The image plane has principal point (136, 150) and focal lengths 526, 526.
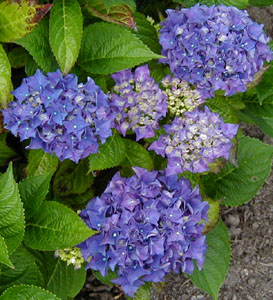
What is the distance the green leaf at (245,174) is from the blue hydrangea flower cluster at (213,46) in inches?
19.7

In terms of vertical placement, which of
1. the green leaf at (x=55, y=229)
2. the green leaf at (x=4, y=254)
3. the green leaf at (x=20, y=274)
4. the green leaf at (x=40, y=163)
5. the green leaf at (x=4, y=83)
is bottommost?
the green leaf at (x=20, y=274)

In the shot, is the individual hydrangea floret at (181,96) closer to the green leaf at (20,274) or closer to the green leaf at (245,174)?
the green leaf at (245,174)

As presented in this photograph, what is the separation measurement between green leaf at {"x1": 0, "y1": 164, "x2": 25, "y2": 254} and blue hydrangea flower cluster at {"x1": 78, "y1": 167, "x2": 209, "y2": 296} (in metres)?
0.25

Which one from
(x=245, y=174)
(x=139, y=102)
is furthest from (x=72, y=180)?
(x=245, y=174)

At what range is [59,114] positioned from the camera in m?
1.76

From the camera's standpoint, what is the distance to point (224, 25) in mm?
1993

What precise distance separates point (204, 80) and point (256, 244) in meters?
1.41

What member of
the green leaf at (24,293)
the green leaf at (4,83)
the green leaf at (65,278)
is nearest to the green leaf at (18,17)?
the green leaf at (4,83)

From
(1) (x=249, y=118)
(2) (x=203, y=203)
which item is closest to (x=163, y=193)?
(2) (x=203, y=203)

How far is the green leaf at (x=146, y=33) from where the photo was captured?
89.9 inches

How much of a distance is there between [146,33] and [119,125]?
0.50m

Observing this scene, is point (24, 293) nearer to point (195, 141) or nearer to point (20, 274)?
point (20, 274)

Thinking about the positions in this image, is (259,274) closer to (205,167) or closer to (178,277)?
(178,277)

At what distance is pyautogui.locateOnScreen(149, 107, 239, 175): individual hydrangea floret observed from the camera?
6.35 ft
